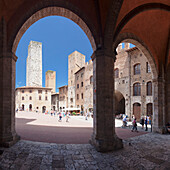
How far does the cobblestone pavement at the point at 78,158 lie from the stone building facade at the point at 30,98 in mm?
34988

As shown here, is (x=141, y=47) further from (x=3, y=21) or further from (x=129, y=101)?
(x=129, y=101)

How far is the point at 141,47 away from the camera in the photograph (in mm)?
9125

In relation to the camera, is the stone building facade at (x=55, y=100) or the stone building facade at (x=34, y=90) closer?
the stone building facade at (x=34, y=90)

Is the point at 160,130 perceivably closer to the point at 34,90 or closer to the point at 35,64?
the point at 34,90

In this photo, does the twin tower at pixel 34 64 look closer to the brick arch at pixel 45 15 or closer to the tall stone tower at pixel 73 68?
the tall stone tower at pixel 73 68

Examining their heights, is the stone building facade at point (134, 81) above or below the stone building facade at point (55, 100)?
above

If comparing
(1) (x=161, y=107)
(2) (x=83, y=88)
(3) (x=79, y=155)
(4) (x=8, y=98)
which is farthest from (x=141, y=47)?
(2) (x=83, y=88)

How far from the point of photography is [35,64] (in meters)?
39.2

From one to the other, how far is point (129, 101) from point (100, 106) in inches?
556

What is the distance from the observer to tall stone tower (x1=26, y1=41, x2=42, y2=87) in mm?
38656

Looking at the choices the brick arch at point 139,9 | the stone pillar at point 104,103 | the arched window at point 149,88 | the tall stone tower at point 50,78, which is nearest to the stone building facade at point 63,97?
the tall stone tower at point 50,78

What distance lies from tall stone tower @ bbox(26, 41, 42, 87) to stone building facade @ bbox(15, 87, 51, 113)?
251 cm

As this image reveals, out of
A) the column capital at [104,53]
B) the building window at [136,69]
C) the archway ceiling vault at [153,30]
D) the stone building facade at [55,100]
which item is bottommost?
the stone building facade at [55,100]

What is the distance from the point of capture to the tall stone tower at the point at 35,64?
3866cm
